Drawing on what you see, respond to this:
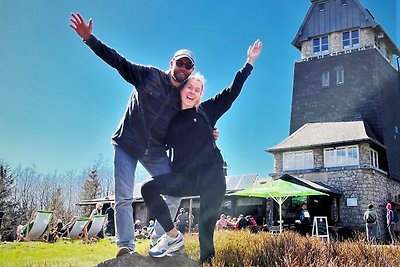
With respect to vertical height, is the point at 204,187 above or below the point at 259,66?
below

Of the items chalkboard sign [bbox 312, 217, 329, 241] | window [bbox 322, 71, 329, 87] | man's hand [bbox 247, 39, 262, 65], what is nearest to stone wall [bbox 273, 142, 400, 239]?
window [bbox 322, 71, 329, 87]

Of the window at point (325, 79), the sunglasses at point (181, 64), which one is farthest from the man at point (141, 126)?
the window at point (325, 79)

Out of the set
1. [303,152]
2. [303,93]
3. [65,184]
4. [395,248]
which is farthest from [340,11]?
[65,184]

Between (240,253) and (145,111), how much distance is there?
873 mm

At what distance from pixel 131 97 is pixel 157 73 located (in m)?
0.16

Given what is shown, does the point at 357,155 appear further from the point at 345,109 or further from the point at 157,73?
the point at 157,73

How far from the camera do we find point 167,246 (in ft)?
6.02

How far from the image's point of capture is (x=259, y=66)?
103 inches

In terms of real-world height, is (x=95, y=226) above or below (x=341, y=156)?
below

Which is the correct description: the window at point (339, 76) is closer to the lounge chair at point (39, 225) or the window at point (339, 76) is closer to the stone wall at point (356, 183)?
the stone wall at point (356, 183)

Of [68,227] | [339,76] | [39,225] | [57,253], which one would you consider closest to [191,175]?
[57,253]

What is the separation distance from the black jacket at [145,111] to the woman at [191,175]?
2.0 inches

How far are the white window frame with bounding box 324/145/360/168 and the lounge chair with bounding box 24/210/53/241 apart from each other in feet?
35.4

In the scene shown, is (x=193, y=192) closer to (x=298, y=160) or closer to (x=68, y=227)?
(x=68, y=227)
